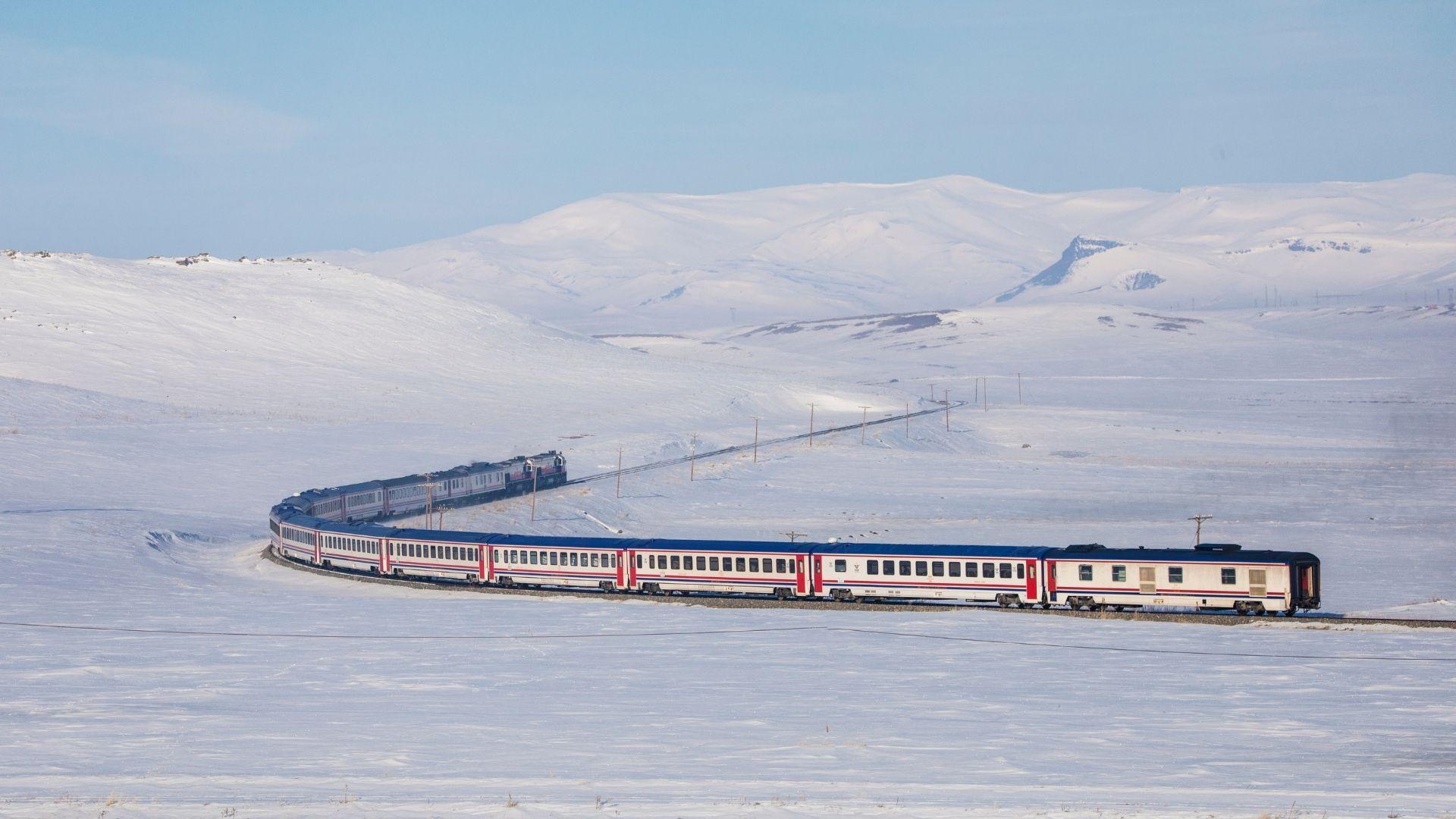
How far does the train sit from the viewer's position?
155 feet

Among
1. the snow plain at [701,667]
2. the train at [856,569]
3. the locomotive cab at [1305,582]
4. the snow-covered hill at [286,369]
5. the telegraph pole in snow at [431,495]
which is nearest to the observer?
the snow plain at [701,667]

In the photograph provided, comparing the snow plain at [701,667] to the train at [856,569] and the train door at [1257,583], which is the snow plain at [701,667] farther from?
the train door at [1257,583]

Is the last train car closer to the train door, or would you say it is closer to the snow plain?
the train door

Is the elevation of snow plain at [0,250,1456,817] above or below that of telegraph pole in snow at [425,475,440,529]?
below

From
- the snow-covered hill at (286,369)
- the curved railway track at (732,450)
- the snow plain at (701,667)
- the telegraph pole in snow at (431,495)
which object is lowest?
the snow plain at (701,667)

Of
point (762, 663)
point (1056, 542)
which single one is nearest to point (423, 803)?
point (762, 663)

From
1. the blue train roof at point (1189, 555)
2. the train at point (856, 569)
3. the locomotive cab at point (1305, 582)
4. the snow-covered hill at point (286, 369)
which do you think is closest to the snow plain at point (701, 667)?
the train at point (856, 569)

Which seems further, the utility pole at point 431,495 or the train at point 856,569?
the utility pole at point 431,495

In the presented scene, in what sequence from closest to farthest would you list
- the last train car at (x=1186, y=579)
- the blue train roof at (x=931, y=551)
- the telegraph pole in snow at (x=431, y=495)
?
1. the last train car at (x=1186, y=579)
2. the blue train roof at (x=931, y=551)
3. the telegraph pole in snow at (x=431, y=495)

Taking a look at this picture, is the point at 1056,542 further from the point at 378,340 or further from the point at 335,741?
the point at 378,340

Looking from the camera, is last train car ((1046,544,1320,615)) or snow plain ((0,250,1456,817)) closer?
snow plain ((0,250,1456,817))

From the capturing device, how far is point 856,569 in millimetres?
51469

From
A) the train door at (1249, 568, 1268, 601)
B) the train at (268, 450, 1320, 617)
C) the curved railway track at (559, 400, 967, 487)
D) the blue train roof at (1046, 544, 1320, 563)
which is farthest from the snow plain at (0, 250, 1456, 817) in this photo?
the curved railway track at (559, 400, 967, 487)

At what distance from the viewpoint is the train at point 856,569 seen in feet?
155
